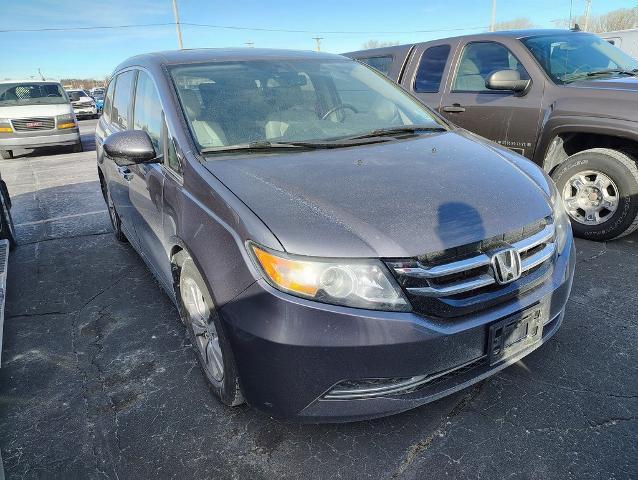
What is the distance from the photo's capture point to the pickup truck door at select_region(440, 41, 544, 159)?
4418mm

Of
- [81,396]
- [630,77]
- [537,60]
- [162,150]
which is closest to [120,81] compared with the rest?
[162,150]

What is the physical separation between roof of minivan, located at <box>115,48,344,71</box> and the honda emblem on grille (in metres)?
2.09

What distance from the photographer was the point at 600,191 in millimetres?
4082

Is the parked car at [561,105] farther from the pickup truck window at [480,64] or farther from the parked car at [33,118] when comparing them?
the parked car at [33,118]

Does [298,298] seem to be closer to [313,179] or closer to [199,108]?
[313,179]

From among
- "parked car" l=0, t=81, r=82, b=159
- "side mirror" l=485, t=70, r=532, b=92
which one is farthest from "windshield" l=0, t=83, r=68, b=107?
"side mirror" l=485, t=70, r=532, b=92

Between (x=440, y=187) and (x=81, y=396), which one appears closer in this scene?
(x=440, y=187)

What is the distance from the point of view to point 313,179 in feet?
7.09

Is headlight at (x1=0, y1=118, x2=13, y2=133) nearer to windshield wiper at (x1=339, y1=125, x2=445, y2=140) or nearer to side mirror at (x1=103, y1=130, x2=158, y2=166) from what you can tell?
side mirror at (x1=103, y1=130, x2=158, y2=166)

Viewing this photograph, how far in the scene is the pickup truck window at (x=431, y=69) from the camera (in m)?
5.26

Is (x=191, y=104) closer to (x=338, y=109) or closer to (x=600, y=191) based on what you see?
(x=338, y=109)

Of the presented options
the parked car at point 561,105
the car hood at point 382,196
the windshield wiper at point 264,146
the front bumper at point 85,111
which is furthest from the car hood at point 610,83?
the front bumper at point 85,111

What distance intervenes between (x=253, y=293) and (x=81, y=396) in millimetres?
1400

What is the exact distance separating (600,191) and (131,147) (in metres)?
3.77
